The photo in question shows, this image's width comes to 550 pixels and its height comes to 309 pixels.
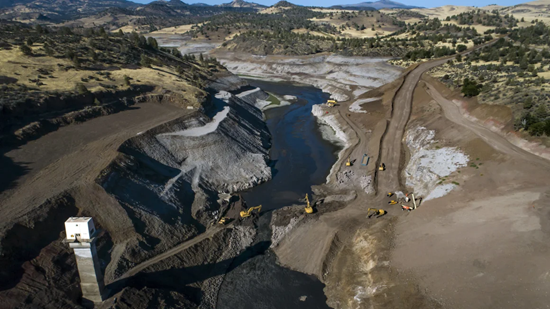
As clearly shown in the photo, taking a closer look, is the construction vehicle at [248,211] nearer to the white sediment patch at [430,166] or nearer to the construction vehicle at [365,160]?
the construction vehicle at [365,160]

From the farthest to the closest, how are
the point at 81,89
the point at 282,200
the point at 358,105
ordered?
the point at 358,105 → the point at 81,89 → the point at 282,200

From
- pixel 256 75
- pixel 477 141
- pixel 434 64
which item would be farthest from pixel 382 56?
pixel 477 141

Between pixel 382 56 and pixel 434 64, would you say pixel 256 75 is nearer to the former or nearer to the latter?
pixel 382 56

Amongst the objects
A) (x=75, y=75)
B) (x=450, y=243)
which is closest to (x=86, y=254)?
(x=450, y=243)

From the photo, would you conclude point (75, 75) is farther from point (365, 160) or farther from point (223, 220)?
point (365, 160)

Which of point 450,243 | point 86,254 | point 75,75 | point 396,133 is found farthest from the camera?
point 396,133

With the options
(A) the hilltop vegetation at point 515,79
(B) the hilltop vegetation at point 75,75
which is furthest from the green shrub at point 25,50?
(A) the hilltop vegetation at point 515,79
